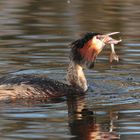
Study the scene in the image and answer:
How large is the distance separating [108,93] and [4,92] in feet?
5.18

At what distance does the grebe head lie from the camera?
12.3 meters

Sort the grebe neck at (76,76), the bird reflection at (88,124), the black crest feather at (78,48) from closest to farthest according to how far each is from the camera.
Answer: the bird reflection at (88,124)
the black crest feather at (78,48)
the grebe neck at (76,76)

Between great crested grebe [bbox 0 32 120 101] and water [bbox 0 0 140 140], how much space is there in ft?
0.88

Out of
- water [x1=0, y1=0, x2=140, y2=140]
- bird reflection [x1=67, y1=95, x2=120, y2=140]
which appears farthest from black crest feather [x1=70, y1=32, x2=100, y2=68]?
bird reflection [x1=67, y1=95, x2=120, y2=140]

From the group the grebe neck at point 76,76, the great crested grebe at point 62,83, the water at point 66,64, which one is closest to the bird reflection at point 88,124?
the water at point 66,64

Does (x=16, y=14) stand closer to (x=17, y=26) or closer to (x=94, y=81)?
(x=17, y=26)

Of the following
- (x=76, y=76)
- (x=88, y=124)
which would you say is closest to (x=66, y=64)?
(x=76, y=76)

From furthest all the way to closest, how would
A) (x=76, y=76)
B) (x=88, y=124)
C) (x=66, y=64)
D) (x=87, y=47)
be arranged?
(x=66, y=64) < (x=76, y=76) < (x=87, y=47) < (x=88, y=124)

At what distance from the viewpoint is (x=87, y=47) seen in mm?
12312

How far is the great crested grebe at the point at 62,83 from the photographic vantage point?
11.6 m

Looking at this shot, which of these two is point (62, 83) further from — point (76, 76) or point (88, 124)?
point (88, 124)

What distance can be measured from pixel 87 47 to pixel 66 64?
6.69 feet

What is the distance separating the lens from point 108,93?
12.1 metres

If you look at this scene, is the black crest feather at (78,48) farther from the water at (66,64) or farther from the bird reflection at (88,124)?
the bird reflection at (88,124)
